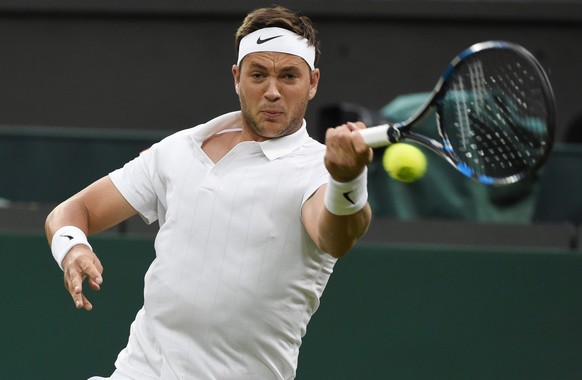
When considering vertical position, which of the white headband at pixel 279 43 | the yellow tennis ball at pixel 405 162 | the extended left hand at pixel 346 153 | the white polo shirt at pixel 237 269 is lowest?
the white polo shirt at pixel 237 269

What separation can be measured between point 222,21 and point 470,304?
3.98m

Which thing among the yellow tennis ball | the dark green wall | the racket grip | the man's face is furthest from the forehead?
the dark green wall

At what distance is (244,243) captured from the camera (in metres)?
3.57

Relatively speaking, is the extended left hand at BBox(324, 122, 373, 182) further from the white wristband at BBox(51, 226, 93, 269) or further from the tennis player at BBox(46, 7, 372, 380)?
the white wristband at BBox(51, 226, 93, 269)

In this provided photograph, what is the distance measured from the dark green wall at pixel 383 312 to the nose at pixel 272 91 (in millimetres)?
2346

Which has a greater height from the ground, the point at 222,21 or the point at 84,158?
the point at 222,21

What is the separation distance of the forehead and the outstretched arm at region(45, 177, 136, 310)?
0.64 meters

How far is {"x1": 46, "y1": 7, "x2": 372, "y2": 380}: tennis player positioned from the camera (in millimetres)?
3555

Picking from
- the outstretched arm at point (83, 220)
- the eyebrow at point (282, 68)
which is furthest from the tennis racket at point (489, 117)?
the outstretched arm at point (83, 220)

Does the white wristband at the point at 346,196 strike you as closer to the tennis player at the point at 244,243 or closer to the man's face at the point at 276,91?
the tennis player at the point at 244,243

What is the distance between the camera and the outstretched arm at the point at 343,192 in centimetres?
312

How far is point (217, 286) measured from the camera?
359 cm

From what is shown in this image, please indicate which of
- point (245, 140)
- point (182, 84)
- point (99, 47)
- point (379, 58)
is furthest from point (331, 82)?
point (245, 140)

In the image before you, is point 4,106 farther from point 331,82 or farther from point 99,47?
point 331,82
